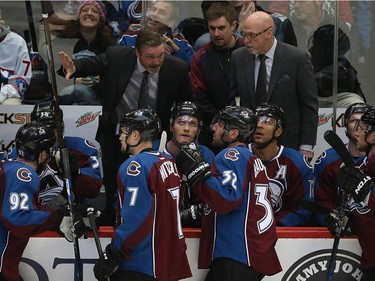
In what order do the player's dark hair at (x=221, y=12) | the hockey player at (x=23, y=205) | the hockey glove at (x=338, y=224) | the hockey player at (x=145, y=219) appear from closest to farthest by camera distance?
the hockey player at (x=145, y=219) → the hockey player at (x=23, y=205) → the hockey glove at (x=338, y=224) → the player's dark hair at (x=221, y=12)

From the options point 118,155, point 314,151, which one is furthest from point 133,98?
point 314,151

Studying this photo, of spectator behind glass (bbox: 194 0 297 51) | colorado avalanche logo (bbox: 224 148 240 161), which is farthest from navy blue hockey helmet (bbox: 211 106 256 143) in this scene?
spectator behind glass (bbox: 194 0 297 51)

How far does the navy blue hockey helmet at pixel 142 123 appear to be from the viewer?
4.55m

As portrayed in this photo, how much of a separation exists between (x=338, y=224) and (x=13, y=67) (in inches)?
103

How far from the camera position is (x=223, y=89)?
5.96 meters

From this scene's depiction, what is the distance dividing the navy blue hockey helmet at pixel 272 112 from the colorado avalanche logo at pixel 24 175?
4.94 feet

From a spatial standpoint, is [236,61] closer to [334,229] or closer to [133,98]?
[133,98]

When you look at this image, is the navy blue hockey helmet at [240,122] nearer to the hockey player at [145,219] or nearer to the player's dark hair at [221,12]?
the hockey player at [145,219]

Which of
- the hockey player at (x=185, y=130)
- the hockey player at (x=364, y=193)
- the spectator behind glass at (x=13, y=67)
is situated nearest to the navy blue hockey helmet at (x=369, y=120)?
the hockey player at (x=364, y=193)

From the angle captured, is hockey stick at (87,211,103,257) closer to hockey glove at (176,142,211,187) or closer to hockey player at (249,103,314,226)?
hockey glove at (176,142,211,187)

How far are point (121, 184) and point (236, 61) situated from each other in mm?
1689

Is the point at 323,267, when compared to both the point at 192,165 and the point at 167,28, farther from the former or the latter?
the point at 167,28

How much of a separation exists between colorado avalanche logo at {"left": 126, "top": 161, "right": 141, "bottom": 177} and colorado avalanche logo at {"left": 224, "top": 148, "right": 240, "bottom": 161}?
482 mm

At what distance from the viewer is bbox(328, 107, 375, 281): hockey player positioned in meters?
4.69
